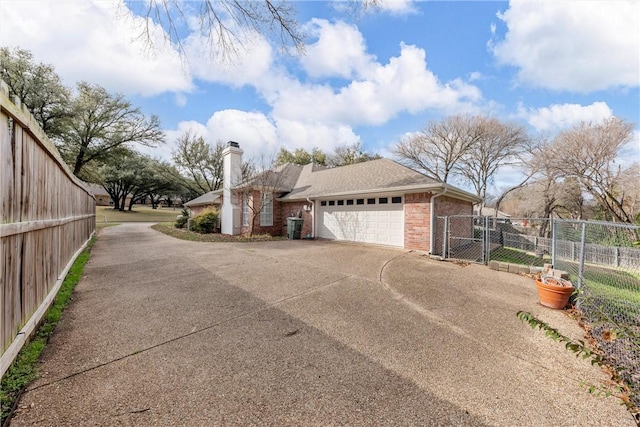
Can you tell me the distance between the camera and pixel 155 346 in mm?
2938

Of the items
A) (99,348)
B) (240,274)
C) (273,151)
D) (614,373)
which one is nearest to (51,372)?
(99,348)

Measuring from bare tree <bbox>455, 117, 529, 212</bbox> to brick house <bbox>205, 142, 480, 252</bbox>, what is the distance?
12.7 meters

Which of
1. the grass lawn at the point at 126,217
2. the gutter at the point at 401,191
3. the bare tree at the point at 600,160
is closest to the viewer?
the gutter at the point at 401,191

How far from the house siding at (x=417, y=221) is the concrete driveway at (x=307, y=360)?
150 inches

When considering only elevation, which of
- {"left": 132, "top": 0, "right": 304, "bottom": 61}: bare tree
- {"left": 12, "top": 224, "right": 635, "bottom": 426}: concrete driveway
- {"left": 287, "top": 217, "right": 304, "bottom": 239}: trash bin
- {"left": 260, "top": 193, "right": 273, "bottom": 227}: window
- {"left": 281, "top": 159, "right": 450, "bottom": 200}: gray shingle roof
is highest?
{"left": 132, "top": 0, "right": 304, "bottom": 61}: bare tree

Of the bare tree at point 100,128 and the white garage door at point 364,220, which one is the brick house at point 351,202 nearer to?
the white garage door at point 364,220

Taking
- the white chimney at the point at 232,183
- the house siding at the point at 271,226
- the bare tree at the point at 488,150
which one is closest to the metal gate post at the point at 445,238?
the house siding at the point at 271,226

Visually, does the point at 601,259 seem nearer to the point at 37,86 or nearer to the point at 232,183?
the point at 232,183

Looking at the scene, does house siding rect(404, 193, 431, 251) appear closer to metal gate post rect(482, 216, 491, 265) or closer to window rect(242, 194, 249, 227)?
metal gate post rect(482, 216, 491, 265)

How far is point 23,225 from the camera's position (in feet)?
8.68

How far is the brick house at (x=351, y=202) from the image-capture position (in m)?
9.32

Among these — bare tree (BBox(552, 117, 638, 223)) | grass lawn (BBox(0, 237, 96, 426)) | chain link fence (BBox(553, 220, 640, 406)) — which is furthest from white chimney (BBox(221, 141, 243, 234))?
bare tree (BBox(552, 117, 638, 223))

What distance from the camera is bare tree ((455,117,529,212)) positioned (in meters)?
21.8

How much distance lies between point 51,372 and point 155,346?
839mm
